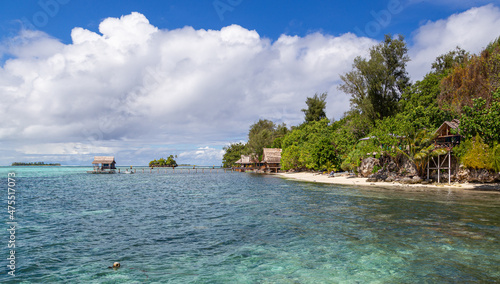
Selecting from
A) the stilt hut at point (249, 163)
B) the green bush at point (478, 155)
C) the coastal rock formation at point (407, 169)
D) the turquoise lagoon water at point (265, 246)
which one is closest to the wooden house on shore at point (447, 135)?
the green bush at point (478, 155)

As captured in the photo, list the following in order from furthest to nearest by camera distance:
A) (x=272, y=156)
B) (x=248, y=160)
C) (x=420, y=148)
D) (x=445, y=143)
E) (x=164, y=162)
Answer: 1. (x=164, y=162)
2. (x=248, y=160)
3. (x=272, y=156)
4. (x=420, y=148)
5. (x=445, y=143)

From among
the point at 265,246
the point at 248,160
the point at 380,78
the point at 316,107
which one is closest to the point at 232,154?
the point at 248,160

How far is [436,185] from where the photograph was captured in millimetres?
33125

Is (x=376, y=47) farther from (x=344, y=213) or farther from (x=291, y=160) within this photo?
(x=344, y=213)

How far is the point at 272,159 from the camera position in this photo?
291 feet

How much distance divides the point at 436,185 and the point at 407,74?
88.7ft

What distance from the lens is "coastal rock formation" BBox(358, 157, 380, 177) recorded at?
44656 mm

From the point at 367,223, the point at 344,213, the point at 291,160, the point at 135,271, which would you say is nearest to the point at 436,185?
the point at 344,213

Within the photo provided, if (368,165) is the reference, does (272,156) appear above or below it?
above

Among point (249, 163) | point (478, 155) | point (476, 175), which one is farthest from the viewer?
point (249, 163)

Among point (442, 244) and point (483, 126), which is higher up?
point (483, 126)

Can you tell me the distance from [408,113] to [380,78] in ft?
37.7

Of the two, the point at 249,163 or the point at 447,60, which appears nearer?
the point at 447,60

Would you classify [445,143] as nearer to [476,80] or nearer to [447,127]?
[447,127]
